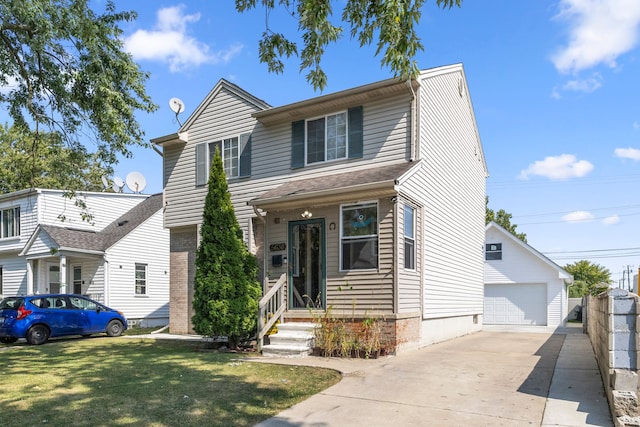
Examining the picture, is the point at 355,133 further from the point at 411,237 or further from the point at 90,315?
the point at 90,315

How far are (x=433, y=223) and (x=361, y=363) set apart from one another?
4864mm

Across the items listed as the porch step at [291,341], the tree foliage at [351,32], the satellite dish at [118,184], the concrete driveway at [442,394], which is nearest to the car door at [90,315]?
the porch step at [291,341]

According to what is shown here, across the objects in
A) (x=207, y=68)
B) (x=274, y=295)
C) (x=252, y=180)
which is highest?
(x=207, y=68)

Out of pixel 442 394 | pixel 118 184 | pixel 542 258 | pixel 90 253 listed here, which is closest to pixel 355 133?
pixel 442 394

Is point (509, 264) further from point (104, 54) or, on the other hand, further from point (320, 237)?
point (104, 54)

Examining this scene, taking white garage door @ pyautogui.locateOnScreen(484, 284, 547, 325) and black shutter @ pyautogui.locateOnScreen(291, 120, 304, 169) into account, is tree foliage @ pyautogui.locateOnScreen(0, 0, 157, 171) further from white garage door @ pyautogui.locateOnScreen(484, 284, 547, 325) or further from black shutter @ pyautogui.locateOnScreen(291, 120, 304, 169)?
white garage door @ pyautogui.locateOnScreen(484, 284, 547, 325)

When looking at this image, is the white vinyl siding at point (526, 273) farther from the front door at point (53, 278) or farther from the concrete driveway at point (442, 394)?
the front door at point (53, 278)

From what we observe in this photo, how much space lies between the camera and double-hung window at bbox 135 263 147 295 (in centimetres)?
2043

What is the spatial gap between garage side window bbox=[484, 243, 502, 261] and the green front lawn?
18135 mm

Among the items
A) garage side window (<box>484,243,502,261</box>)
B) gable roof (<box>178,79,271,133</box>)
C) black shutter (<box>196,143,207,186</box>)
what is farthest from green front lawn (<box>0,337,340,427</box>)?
garage side window (<box>484,243,502,261</box>)

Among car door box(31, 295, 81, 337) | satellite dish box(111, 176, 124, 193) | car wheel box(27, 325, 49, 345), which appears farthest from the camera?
satellite dish box(111, 176, 124, 193)

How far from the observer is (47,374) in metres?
7.45

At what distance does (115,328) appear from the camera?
596 inches

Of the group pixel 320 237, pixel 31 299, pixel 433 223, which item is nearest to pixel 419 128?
pixel 433 223
